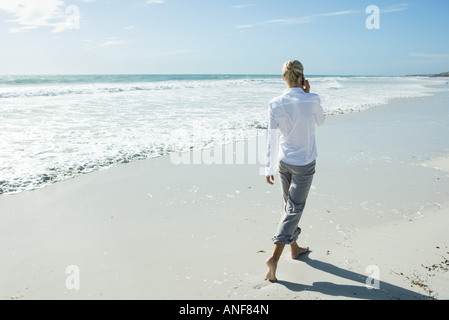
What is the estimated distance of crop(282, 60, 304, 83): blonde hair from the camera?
295cm

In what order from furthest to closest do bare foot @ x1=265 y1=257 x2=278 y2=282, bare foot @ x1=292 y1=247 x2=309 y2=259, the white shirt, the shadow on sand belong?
bare foot @ x1=292 y1=247 x2=309 y2=259, bare foot @ x1=265 y1=257 x2=278 y2=282, the white shirt, the shadow on sand

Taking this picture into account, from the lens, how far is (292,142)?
3.07 m

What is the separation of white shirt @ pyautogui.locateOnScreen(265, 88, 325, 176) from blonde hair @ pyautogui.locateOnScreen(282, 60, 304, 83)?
109 millimetres

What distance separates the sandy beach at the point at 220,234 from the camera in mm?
2990

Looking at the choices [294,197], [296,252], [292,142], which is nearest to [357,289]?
[296,252]

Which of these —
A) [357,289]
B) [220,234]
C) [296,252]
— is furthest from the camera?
[220,234]

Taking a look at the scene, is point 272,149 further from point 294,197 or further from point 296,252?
point 296,252

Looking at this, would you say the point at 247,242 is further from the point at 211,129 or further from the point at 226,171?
the point at 211,129

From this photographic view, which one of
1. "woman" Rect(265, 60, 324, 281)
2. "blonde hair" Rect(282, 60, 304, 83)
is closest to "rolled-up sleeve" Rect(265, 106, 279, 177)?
"woman" Rect(265, 60, 324, 281)

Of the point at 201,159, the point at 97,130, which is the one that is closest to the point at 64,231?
the point at 201,159

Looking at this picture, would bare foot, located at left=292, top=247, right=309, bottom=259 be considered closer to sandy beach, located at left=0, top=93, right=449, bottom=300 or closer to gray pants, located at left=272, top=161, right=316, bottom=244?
sandy beach, located at left=0, top=93, right=449, bottom=300

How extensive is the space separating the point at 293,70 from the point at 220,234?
7.35 feet

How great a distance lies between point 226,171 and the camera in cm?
661
